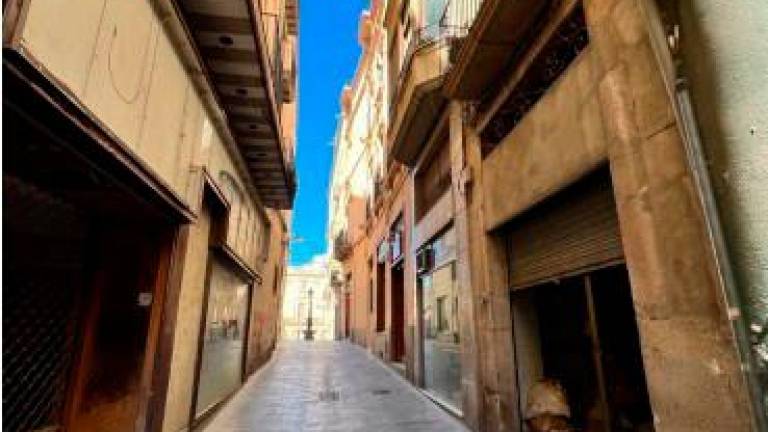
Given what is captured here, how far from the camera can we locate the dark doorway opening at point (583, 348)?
5.07 metres

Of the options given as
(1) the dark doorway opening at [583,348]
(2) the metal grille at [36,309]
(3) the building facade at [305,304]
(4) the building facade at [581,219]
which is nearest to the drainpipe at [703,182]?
(4) the building facade at [581,219]

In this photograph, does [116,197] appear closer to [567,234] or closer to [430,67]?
[567,234]

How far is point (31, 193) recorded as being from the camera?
12.3 feet

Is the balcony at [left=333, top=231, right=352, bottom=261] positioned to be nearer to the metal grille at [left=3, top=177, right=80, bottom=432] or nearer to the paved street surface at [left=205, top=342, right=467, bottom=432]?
the paved street surface at [left=205, top=342, right=467, bottom=432]

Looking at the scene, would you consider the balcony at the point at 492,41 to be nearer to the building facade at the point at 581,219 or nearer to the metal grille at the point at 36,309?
the building facade at the point at 581,219

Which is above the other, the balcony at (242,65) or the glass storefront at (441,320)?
the balcony at (242,65)

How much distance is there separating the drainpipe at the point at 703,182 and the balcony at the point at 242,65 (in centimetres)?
368

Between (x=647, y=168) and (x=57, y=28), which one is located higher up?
(x=57, y=28)

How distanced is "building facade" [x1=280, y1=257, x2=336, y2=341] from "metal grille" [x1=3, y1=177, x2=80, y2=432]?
45.4m

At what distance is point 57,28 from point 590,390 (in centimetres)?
614

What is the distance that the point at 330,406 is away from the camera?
7.57 m

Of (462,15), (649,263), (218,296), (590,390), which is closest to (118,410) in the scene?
(218,296)

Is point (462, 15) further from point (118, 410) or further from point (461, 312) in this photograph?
point (118, 410)

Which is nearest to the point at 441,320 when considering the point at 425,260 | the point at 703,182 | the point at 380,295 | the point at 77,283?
the point at 425,260
